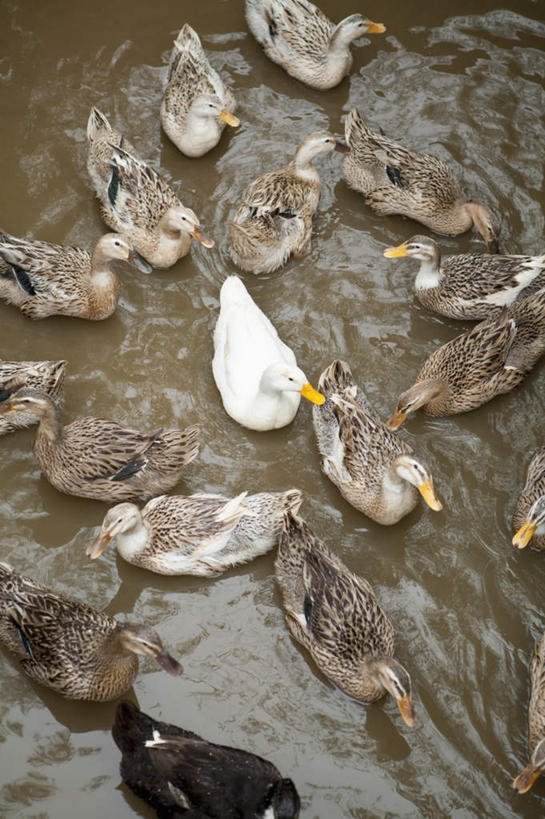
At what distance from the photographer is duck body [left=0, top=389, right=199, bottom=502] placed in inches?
216

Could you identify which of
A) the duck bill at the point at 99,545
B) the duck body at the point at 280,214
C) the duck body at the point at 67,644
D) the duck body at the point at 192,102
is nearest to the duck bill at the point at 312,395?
the duck body at the point at 280,214

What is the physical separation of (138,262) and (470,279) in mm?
2198

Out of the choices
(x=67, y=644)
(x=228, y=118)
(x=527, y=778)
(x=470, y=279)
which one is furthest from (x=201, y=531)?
(x=228, y=118)

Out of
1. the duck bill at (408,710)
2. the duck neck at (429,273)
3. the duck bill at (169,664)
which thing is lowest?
the duck bill at (169,664)

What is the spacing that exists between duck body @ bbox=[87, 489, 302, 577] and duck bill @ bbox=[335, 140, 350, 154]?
2666 millimetres

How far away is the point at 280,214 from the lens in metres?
6.43

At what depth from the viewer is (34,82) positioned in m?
7.26

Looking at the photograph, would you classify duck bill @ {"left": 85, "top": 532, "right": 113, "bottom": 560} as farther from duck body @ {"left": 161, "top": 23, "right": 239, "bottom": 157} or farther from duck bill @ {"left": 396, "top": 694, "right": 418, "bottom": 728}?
duck body @ {"left": 161, "top": 23, "right": 239, "bottom": 157}

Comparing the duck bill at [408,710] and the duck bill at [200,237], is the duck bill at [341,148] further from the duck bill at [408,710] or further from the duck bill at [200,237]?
the duck bill at [408,710]

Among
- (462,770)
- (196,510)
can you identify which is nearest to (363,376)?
(196,510)

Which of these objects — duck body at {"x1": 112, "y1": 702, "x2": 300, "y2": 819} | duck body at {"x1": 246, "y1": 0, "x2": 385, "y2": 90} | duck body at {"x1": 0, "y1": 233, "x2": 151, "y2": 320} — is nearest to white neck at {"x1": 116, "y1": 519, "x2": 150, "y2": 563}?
duck body at {"x1": 112, "y1": 702, "x2": 300, "y2": 819}

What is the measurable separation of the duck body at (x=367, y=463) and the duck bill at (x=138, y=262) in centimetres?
152

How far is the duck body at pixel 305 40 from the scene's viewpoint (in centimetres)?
714

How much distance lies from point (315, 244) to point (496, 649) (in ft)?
10.1
